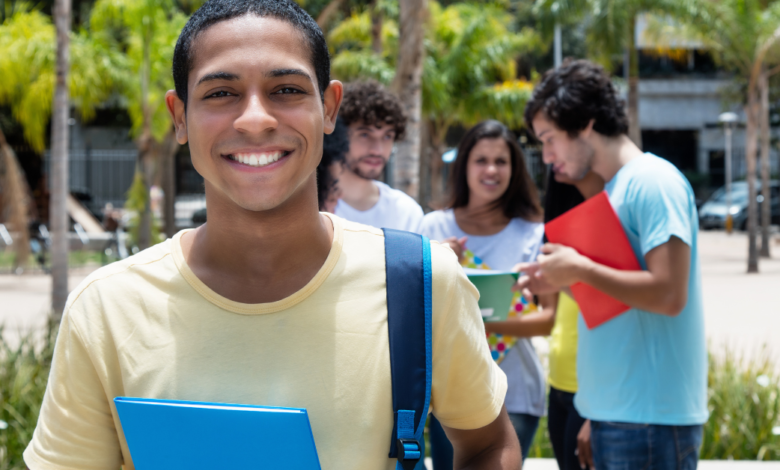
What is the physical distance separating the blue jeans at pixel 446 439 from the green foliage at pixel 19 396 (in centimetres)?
224

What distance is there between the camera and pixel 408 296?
133cm

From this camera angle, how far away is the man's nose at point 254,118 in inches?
50.8

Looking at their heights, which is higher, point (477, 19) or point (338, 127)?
point (477, 19)

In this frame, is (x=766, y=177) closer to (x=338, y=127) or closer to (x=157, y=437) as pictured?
(x=338, y=127)

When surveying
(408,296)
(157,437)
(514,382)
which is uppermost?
(408,296)

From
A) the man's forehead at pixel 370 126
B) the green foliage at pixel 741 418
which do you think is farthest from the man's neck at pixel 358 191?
the green foliage at pixel 741 418

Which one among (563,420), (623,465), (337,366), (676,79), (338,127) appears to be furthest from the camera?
(676,79)

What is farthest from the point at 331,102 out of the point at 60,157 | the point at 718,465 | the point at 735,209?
the point at 735,209

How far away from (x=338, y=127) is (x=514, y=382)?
1360mm

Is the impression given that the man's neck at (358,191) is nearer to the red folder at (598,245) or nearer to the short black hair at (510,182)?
the short black hair at (510,182)

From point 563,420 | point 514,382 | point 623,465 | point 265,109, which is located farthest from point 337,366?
point 563,420

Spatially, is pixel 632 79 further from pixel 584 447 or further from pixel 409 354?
Result: pixel 409 354

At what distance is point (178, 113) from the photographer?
57.5 inches

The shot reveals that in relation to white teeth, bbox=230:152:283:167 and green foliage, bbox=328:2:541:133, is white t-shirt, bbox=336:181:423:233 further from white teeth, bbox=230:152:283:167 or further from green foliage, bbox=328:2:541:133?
green foliage, bbox=328:2:541:133
